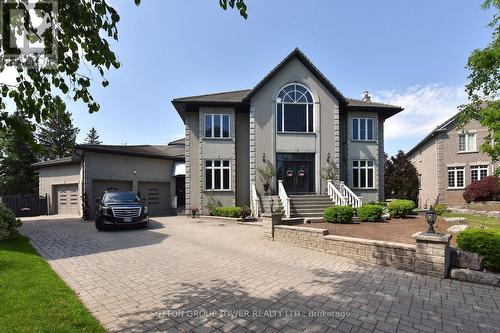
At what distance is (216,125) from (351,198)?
32.2 ft

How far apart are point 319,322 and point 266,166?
44.9 ft

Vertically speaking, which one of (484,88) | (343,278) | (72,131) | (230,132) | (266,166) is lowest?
(343,278)

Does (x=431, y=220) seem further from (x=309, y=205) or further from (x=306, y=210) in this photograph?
(x=309, y=205)

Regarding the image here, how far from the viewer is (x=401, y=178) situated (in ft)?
86.7

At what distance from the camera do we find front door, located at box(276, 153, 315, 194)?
698 inches

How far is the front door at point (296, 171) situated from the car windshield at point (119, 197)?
9052 mm

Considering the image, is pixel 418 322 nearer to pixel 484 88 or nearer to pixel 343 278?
pixel 343 278

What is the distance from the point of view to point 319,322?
3.91 m

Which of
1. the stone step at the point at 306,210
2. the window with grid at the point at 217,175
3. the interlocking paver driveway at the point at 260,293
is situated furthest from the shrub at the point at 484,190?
the interlocking paver driveway at the point at 260,293

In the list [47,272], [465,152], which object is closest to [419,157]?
[465,152]

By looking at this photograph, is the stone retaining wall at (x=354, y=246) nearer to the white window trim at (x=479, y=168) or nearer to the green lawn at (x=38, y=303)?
the green lawn at (x=38, y=303)

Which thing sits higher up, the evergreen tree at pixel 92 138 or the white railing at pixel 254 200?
the evergreen tree at pixel 92 138

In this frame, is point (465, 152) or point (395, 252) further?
point (465, 152)

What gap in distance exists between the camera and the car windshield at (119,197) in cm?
1271
